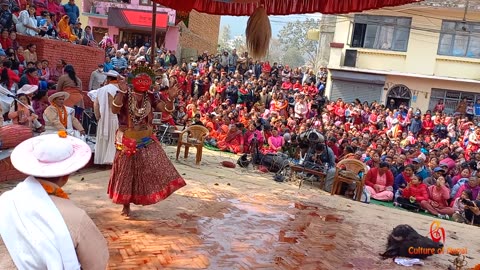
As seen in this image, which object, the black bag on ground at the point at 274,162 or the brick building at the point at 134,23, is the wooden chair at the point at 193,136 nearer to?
the black bag on ground at the point at 274,162

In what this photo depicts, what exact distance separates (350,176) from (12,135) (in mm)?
5959

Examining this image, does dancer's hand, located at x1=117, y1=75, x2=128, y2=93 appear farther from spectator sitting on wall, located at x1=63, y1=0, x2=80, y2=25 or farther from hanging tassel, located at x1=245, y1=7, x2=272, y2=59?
spectator sitting on wall, located at x1=63, y1=0, x2=80, y2=25

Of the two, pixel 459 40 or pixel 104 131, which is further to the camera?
pixel 459 40

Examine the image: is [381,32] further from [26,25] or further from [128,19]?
[26,25]

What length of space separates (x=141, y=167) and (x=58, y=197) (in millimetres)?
3155

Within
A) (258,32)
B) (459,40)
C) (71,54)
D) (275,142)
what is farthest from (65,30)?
(459,40)

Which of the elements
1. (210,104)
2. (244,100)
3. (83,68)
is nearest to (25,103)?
(83,68)

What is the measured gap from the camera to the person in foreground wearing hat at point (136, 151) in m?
5.12

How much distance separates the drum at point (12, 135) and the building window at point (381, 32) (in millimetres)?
16872

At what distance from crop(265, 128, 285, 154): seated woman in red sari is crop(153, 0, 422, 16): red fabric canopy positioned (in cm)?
689

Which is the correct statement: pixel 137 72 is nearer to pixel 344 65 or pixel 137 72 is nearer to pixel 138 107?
pixel 138 107

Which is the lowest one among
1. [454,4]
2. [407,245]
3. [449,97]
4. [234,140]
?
[234,140]

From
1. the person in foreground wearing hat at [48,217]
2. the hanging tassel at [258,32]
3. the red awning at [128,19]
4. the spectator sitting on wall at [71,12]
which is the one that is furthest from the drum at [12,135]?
the red awning at [128,19]

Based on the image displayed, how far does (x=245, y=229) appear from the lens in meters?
5.36
